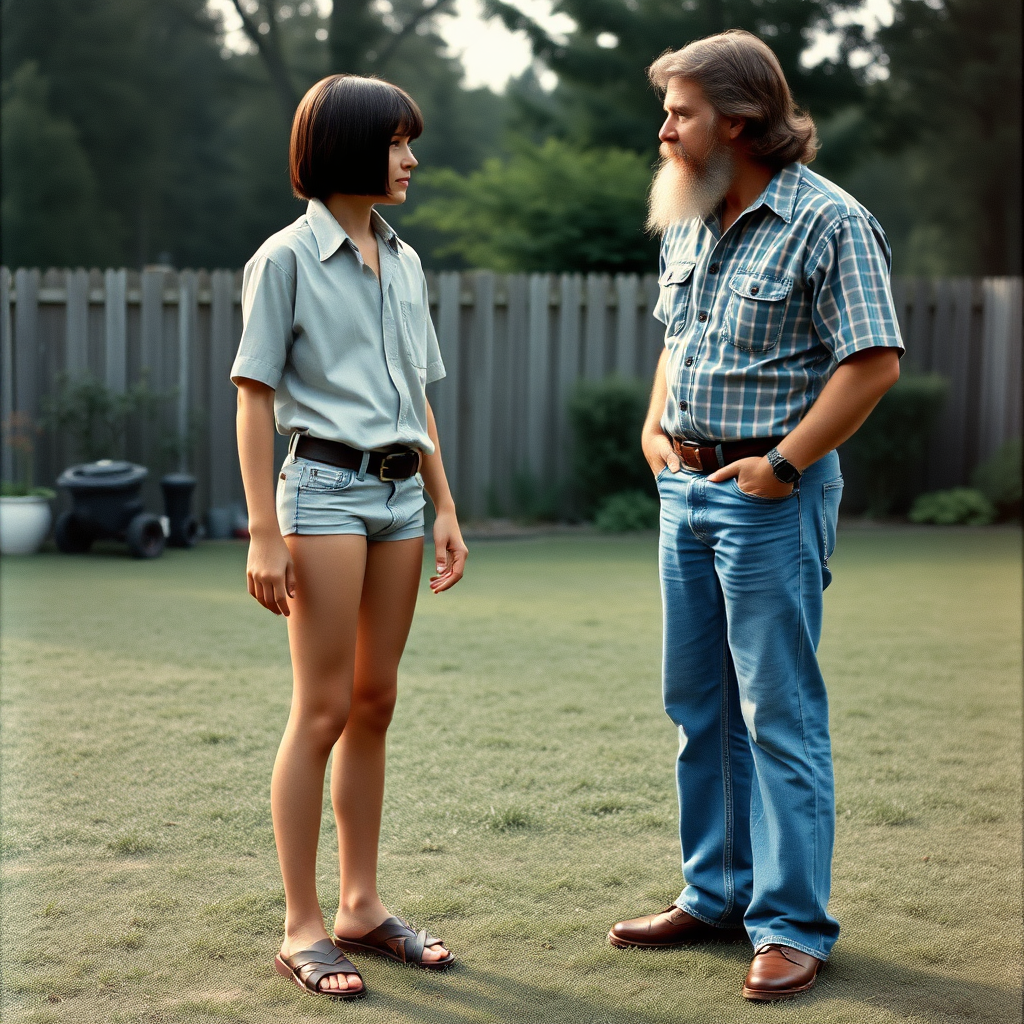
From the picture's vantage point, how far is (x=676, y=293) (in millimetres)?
2645

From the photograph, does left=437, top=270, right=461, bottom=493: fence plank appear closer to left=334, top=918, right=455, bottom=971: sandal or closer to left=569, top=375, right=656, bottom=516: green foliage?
left=569, top=375, right=656, bottom=516: green foliage

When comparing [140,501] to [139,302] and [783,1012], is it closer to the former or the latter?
[139,302]

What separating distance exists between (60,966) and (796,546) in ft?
5.81

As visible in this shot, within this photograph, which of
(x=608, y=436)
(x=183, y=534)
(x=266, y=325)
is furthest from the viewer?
(x=608, y=436)

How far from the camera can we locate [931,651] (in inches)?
225

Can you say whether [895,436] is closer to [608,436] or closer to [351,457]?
[608,436]

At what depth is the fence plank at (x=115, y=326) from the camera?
29.6 feet

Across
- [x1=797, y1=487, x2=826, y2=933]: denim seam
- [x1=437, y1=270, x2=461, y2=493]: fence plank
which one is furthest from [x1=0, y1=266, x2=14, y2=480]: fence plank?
[x1=797, y1=487, x2=826, y2=933]: denim seam

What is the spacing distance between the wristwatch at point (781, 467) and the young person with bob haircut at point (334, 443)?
707 mm

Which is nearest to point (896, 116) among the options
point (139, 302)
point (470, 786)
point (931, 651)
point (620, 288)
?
point (620, 288)

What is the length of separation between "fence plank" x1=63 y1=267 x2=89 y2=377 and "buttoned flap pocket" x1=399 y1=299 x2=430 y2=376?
7.03 m

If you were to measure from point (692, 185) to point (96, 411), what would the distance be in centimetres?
713

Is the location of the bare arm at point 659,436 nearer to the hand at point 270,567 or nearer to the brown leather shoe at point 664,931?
the hand at point 270,567

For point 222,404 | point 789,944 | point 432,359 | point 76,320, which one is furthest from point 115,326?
point 789,944
